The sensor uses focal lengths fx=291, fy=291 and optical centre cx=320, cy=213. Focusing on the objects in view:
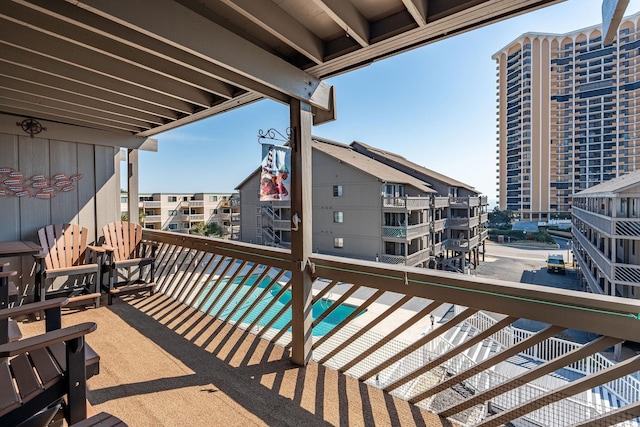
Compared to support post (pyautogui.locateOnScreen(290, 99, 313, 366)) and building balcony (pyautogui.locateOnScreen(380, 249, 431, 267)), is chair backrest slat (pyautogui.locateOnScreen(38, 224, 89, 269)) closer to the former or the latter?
support post (pyautogui.locateOnScreen(290, 99, 313, 366))

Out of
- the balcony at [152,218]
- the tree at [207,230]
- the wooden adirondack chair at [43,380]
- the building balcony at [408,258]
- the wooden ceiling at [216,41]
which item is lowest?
the building balcony at [408,258]

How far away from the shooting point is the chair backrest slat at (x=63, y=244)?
3.27 metres

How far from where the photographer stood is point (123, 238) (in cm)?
396

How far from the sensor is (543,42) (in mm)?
6441

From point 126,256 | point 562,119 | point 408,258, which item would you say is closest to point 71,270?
point 126,256

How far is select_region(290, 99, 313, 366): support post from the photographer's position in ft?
7.39

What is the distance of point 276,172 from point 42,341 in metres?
1.67

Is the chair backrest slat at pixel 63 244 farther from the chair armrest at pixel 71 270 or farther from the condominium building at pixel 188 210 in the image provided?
the condominium building at pixel 188 210

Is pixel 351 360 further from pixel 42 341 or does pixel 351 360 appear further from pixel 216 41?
pixel 216 41

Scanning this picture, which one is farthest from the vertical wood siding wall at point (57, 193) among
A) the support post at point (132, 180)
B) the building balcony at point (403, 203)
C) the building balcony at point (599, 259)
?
the building balcony at point (599, 259)

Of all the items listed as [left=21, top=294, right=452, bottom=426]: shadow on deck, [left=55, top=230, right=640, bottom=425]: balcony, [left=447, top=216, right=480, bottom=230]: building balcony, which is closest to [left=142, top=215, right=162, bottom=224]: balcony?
[left=447, top=216, right=480, bottom=230]: building balcony

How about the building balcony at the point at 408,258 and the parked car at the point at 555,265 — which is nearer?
the parked car at the point at 555,265

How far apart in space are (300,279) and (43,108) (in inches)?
130

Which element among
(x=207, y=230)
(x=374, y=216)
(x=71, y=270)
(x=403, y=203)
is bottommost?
(x=207, y=230)
